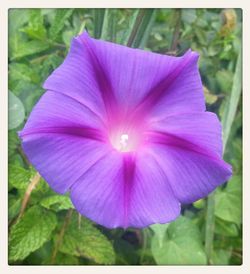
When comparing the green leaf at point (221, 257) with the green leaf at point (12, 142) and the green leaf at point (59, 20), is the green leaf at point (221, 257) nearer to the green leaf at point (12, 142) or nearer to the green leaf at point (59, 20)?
the green leaf at point (12, 142)

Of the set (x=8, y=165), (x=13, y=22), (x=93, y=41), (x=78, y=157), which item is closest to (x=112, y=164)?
(x=78, y=157)

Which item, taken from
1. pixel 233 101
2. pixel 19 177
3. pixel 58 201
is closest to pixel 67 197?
pixel 58 201

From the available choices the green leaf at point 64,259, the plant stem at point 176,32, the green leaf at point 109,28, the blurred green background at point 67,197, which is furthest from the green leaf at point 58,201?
the plant stem at point 176,32

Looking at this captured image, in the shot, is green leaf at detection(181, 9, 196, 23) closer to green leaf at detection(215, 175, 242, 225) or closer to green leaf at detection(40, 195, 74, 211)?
green leaf at detection(215, 175, 242, 225)

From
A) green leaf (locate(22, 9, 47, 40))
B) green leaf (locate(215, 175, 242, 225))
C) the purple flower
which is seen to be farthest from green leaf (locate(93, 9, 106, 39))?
green leaf (locate(215, 175, 242, 225))

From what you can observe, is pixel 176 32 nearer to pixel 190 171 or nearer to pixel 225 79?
pixel 225 79
